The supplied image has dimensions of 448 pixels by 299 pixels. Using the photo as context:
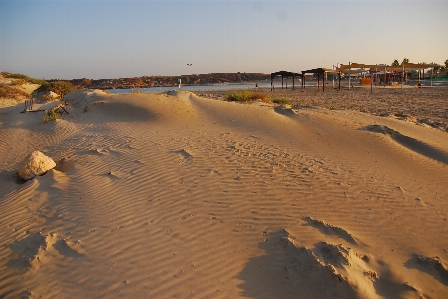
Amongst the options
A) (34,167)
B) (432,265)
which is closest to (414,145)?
(432,265)

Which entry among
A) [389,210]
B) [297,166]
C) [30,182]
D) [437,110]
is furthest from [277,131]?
[437,110]

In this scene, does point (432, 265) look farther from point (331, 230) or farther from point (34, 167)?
point (34, 167)

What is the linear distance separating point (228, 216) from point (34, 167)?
3.80m

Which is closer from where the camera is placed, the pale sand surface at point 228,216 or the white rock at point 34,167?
the pale sand surface at point 228,216

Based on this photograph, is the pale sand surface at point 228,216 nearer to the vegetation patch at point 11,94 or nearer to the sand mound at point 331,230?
the sand mound at point 331,230

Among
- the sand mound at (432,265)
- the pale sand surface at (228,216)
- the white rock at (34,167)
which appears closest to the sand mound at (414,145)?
the pale sand surface at (228,216)

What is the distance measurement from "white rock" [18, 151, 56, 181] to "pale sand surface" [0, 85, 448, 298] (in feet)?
0.63

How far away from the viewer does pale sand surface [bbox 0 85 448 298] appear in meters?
3.30

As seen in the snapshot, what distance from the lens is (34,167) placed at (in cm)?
599

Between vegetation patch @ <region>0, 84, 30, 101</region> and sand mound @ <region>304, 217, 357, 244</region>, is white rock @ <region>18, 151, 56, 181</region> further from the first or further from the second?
vegetation patch @ <region>0, 84, 30, 101</region>

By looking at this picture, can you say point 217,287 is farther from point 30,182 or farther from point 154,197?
point 30,182

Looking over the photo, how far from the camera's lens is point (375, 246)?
3.84 metres

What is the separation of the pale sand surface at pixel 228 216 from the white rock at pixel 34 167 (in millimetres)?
193

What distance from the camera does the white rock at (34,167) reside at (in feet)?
19.5
